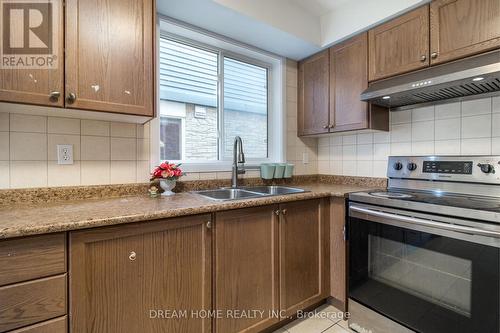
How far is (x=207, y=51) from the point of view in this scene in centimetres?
Result: 214

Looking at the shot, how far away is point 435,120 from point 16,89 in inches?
95.0

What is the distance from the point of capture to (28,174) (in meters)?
1.34

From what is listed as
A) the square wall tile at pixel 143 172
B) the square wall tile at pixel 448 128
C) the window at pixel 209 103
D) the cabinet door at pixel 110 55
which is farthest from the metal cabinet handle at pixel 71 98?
the square wall tile at pixel 448 128

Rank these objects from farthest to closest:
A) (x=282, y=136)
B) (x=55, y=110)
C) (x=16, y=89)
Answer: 1. (x=282, y=136)
2. (x=55, y=110)
3. (x=16, y=89)

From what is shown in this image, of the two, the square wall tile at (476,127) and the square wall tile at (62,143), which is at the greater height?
the square wall tile at (476,127)

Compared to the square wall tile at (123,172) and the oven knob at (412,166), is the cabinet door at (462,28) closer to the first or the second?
the oven knob at (412,166)

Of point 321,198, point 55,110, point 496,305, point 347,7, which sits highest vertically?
point 347,7

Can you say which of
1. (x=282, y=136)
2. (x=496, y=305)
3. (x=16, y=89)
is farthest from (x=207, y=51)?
(x=496, y=305)

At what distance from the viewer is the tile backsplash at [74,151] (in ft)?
4.29

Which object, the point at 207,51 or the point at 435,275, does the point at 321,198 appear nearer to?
the point at 435,275

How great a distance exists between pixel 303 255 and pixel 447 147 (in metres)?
1.23

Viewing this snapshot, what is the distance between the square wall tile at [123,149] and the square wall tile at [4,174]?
48cm

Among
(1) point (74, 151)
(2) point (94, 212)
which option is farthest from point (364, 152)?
(1) point (74, 151)

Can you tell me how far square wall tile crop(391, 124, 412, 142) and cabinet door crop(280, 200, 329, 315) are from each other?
83cm
